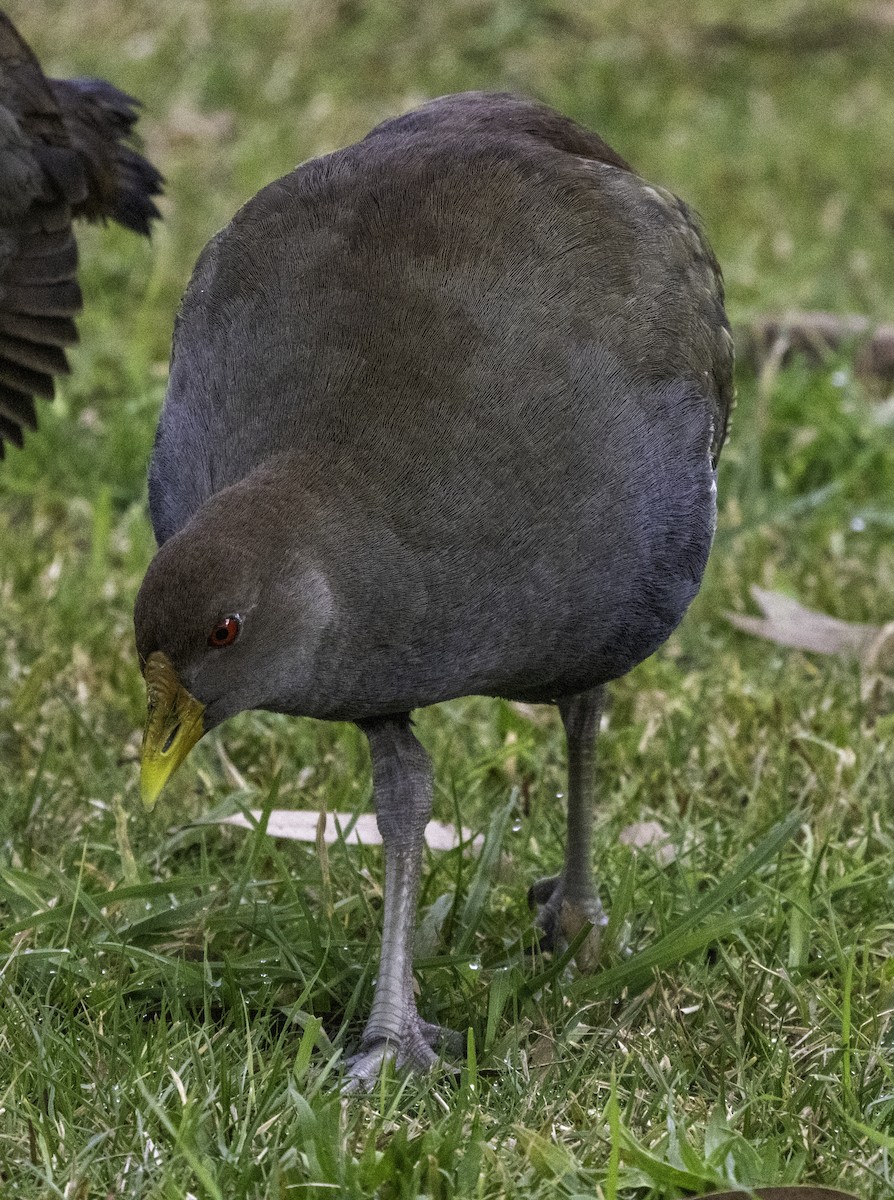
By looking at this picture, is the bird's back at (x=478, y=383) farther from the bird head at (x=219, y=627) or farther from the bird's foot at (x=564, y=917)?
the bird's foot at (x=564, y=917)

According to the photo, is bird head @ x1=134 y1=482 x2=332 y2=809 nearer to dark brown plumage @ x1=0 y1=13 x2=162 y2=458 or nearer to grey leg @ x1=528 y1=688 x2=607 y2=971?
grey leg @ x1=528 y1=688 x2=607 y2=971

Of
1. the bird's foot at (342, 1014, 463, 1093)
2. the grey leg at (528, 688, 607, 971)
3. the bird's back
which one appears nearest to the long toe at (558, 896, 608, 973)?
the grey leg at (528, 688, 607, 971)

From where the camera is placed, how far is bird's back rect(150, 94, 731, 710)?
10.0 feet

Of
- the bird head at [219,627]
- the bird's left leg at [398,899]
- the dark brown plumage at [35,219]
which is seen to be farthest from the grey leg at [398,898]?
the dark brown plumage at [35,219]

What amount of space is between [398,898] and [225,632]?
745 mm

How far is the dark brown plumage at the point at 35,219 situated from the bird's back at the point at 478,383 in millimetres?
1391

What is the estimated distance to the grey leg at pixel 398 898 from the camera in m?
3.26

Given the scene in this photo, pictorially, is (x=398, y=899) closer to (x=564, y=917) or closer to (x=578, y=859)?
(x=564, y=917)

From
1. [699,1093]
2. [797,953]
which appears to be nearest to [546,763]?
[797,953]

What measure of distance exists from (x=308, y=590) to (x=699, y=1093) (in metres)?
1.04

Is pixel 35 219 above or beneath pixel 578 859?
above

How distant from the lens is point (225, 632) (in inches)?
113

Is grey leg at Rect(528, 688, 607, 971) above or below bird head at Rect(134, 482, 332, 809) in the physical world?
below

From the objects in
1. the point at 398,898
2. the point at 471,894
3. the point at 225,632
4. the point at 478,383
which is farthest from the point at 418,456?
the point at 471,894
